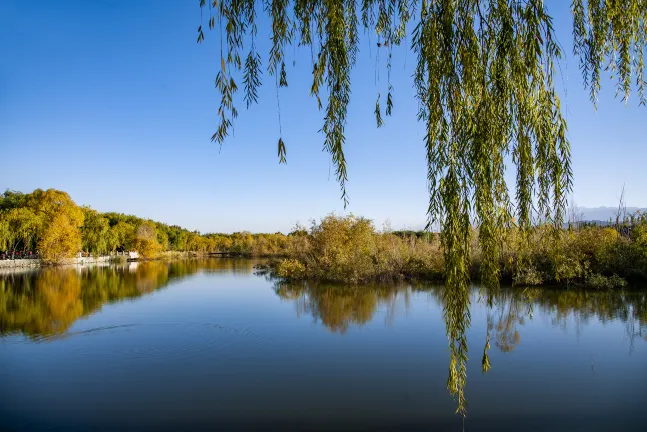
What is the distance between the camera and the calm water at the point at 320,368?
5.32 m

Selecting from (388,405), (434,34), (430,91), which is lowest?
(388,405)

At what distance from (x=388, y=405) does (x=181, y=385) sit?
331 cm

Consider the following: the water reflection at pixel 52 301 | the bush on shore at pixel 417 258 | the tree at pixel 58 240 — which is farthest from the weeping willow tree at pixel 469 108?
the tree at pixel 58 240

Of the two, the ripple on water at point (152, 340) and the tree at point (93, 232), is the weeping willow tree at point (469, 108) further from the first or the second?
the tree at point (93, 232)

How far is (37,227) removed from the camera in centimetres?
3609

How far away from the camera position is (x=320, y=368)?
7.21 meters

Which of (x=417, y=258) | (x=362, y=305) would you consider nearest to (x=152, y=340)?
(x=362, y=305)

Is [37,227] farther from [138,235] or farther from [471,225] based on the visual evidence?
[471,225]

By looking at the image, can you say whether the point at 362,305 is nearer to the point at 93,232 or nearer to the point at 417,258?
the point at 417,258

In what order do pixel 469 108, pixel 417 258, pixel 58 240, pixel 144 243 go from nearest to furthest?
pixel 469 108 → pixel 417 258 → pixel 58 240 → pixel 144 243

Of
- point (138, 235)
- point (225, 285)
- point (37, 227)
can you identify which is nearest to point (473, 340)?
point (225, 285)

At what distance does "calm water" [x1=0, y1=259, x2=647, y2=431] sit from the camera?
5324 millimetres

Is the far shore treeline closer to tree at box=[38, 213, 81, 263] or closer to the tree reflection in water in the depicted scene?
tree at box=[38, 213, 81, 263]

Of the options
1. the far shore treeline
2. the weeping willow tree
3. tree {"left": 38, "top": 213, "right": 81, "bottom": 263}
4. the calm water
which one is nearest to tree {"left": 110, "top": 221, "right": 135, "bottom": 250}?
the far shore treeline
